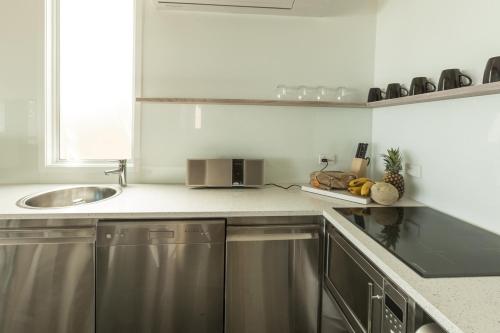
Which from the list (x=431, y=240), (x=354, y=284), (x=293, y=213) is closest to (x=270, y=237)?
(x=293, y=213)

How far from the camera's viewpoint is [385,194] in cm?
174

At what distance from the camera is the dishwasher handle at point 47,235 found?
4.88 feet

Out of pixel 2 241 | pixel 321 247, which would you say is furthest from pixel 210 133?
pixel 2 241

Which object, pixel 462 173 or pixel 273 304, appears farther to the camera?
pixel 273 304

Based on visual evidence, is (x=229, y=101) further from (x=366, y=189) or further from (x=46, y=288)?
(x=46, y=288)

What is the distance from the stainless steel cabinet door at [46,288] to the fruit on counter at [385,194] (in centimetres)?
148

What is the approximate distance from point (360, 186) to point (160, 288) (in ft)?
4.07

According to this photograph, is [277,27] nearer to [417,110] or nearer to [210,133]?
[210,133]

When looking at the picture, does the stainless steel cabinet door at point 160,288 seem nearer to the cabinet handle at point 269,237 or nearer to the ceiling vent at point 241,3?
the cabinet handle at point 269,237

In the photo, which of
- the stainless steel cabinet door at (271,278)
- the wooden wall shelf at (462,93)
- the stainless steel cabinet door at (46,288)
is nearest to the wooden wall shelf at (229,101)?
the wooden wall shelf at (462,93)

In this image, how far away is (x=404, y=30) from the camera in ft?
6.64

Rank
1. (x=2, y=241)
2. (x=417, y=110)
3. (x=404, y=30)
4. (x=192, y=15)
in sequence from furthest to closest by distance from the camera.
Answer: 1. (x=192, y=15)
2. (x=404, y=30)
3. (x=417, y=110)
4. (x=2, y=241)

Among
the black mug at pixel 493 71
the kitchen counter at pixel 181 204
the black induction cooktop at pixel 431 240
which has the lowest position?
the black induction cooktop at pixel 431 240

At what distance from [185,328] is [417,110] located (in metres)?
1.73
